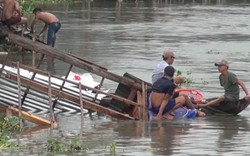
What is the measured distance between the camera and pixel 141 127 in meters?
13.7

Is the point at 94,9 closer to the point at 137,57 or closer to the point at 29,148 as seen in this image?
the point at 137,57

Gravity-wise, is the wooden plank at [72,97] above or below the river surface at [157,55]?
above

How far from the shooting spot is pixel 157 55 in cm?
2591

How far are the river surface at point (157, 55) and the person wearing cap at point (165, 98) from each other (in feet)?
0.97

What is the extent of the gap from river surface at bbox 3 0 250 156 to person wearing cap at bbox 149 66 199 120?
294 millimetres

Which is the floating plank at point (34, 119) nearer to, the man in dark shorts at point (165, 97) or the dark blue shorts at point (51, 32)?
the man in dark shorts at point (165, 97)

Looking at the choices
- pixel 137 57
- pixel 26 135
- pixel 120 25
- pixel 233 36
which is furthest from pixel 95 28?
pixel 26 135

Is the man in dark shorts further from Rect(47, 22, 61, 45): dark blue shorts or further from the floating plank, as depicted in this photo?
Rect(47, 22, 61, 45): dark blue shorts

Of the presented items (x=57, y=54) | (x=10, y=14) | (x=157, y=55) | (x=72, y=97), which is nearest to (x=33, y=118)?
(x=72, y=97)

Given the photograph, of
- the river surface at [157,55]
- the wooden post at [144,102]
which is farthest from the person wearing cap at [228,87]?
the wooden post at [144,102]

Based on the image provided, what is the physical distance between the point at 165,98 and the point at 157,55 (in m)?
11.7

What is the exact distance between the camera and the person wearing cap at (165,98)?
1423cm

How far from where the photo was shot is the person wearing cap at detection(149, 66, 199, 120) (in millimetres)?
14227

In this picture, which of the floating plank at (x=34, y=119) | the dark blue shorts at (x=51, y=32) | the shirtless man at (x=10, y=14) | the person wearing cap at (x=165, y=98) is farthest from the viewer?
the dark blue shorts at (x=51, y=32)
